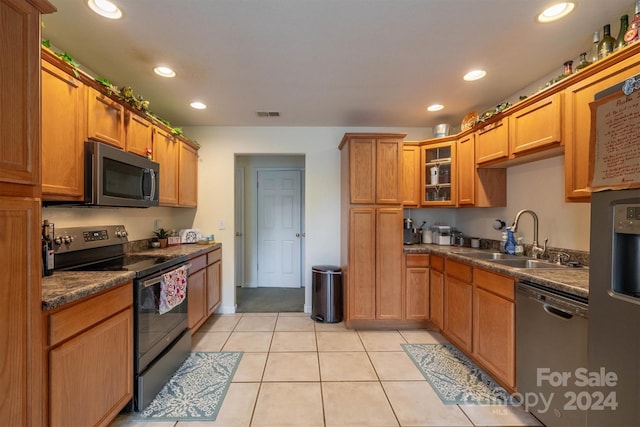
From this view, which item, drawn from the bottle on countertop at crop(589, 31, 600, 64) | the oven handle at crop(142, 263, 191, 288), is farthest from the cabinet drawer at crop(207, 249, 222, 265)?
the bottle on countertop at crop(589, 31, 600, 64)

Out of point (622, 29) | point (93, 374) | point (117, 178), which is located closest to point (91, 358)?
point (93, 374)

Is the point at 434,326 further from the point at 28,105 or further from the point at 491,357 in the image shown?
the point at 28,105

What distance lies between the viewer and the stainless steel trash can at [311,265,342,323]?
3.27m

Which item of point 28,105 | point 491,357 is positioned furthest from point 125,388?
point 491,357

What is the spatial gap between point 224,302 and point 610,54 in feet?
13.1

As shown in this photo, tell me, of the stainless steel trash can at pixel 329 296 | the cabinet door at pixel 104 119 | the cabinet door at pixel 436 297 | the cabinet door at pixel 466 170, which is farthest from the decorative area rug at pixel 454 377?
the cabinet door at pixel 104 119

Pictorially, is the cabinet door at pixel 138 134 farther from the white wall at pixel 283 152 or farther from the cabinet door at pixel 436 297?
the cabinet door at pixel 436 297

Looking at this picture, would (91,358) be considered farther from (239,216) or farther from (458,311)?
(239,216)

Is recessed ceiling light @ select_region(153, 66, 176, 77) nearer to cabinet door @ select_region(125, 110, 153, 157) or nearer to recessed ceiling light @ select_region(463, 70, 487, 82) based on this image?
cabinet door @ select_region(125, 110, 153, 157)

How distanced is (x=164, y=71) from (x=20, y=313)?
194 centimetres

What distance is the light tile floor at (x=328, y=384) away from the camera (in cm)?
171

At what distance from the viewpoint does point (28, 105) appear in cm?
105

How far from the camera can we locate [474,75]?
233 centimetres

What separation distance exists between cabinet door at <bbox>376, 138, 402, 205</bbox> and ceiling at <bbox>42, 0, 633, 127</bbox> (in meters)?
0.43
